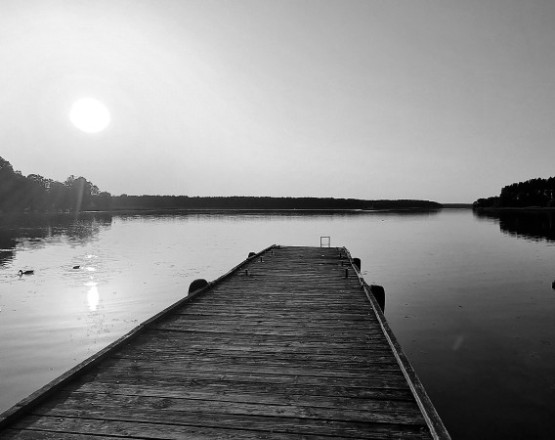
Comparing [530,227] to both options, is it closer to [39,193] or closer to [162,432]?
[162,432]

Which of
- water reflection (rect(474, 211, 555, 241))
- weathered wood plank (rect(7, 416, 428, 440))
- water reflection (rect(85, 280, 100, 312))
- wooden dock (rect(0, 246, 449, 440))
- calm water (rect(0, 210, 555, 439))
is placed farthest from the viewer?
water reflection (rect(474, 211, 555, 241))

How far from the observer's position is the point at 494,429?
7.44 meters

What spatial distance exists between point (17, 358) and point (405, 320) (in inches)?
528

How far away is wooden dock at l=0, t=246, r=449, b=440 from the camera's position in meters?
4.38

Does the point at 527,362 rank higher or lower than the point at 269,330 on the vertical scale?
lower

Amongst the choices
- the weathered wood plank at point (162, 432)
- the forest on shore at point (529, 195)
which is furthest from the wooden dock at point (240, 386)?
the forest on shore at point (529, 195)

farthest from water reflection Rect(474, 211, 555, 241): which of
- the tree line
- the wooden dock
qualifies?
the tree line

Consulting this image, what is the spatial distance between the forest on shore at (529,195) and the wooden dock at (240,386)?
193933 millimetres

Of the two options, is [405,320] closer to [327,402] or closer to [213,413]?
[327,402]

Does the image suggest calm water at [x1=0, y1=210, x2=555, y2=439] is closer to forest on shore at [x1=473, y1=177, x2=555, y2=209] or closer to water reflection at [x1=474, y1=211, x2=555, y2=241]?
→ water reflection at [x1=474, y1=211, x2=555, y2=241]

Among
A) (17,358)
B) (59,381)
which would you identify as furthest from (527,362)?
(17,358)

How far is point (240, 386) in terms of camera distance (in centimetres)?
540

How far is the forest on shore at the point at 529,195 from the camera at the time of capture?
165625mm

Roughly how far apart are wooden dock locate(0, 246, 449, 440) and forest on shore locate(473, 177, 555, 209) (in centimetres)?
19393
